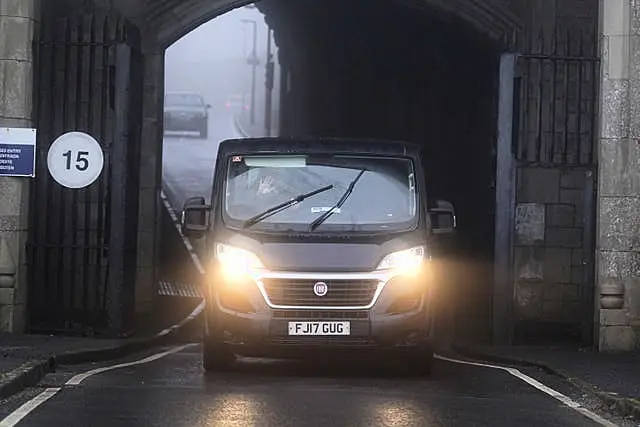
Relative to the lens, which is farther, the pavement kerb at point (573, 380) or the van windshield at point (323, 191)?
the van windshield at point (323, 191)

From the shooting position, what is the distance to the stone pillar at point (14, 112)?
1568 centimetres

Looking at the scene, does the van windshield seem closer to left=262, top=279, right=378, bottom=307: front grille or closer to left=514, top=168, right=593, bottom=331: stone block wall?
left=262, top=279, right=378, bottom=307: front grille

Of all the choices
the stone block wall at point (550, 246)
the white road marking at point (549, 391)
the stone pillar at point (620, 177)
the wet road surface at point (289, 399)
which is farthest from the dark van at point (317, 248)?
the stone block wall at point (550, 246)

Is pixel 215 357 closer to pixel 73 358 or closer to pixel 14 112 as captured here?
pixel 73 358

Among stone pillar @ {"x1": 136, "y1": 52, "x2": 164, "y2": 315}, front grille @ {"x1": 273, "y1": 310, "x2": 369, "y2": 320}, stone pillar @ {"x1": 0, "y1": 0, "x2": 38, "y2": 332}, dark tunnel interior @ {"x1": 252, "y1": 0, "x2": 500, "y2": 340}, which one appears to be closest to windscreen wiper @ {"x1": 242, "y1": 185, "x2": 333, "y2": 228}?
front grille @ {"x1": 273, "y1": 310, "x2": 369, "y2": 320}

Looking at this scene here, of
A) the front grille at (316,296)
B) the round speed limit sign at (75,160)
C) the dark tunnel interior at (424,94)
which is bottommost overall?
the front grille at (316,296)

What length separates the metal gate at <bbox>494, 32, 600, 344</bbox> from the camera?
17.3 m

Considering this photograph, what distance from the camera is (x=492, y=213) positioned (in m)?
18.7

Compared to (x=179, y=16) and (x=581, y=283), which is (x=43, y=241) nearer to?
(x=179, y=16)

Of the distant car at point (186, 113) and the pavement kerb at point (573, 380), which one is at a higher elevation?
the distant car at point (186, 113)

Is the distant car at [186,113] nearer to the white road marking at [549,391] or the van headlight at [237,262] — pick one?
the white road marking at [549,391]

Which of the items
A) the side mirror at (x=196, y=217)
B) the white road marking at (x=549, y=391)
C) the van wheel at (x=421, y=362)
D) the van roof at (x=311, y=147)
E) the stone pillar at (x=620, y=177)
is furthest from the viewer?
the stone pillar at (x=620, y=177)

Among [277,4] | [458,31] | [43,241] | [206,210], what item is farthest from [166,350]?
[277,4]

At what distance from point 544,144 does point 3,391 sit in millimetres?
9276
